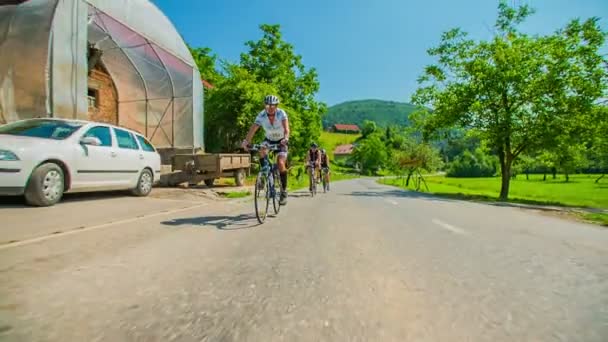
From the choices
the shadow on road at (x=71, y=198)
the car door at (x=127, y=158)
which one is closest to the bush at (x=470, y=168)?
the car door at (x=127, y=158)

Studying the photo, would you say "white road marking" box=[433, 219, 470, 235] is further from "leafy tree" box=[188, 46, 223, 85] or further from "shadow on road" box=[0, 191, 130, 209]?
"leafy tree" box=[188, 46, 223, 85]

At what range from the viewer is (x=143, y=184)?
7789 millimetres

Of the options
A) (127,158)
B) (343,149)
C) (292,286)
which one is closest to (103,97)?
(127,158)

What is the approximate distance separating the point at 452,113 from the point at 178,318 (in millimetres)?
18919

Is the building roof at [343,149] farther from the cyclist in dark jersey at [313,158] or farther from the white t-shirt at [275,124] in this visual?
the white t-shirt at [275,124]

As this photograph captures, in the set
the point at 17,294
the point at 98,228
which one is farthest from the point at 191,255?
the point at 98,228

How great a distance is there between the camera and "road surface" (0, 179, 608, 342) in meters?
1.57

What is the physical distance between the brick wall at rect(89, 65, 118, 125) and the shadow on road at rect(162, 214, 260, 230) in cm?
1347

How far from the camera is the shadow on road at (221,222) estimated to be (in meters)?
4.61

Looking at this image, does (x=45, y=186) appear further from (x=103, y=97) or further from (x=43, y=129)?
(x=103, y=97)

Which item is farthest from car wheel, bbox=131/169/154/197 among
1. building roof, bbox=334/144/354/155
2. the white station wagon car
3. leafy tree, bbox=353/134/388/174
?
building roof, bbox=334/144/354/155

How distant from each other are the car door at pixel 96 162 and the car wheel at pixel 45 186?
0.36 m

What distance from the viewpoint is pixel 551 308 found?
6.15 ft

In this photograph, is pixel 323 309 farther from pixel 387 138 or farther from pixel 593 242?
pixel 387 138
